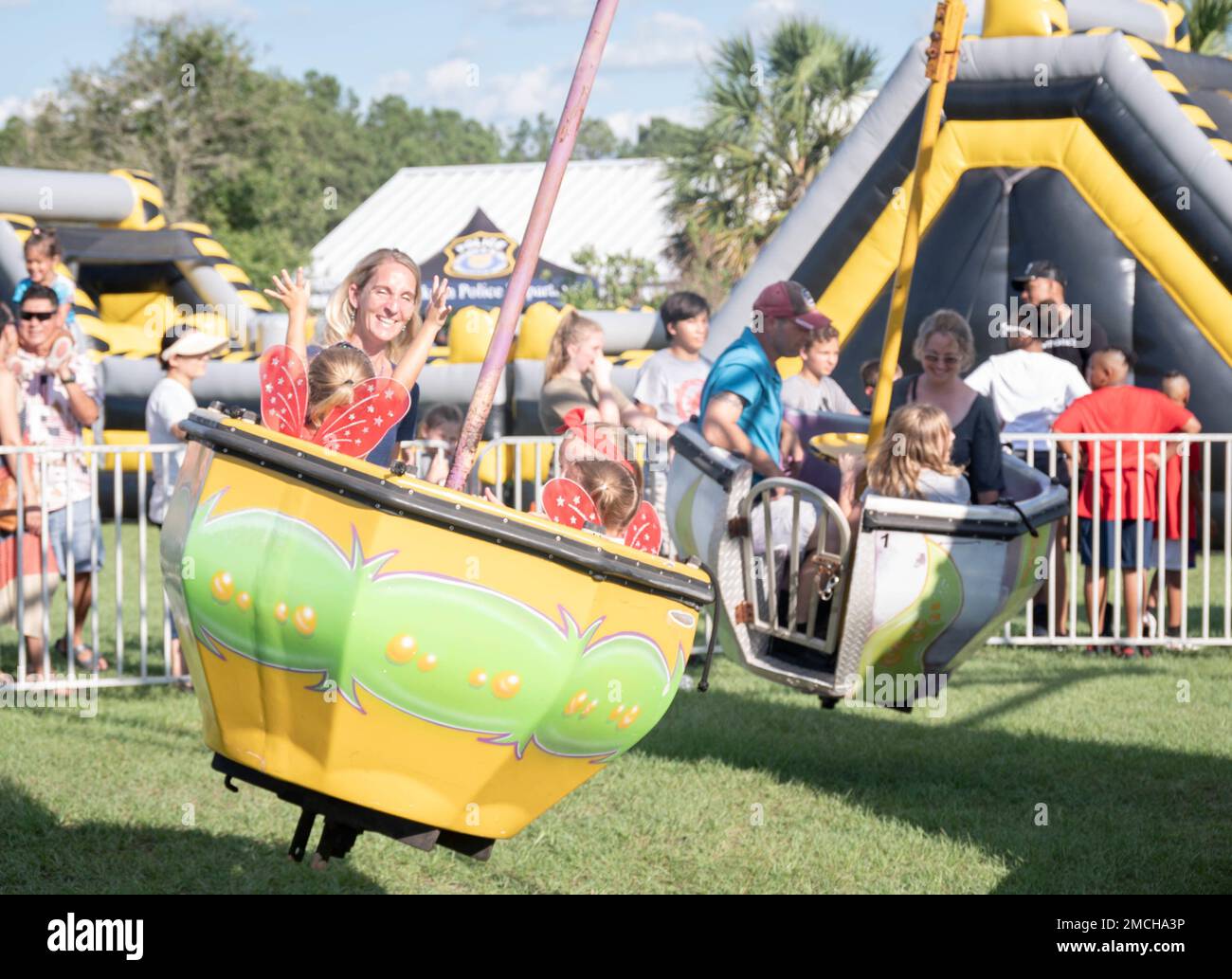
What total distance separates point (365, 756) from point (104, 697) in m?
4.44

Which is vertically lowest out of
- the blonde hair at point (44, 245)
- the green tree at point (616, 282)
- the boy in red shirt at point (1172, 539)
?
the boy in red shirt at point (1172, 539)

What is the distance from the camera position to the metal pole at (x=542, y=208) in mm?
2721

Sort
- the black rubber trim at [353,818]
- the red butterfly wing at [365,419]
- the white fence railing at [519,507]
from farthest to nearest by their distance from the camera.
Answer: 1. the white fence railing at [519,507]
2. the red butterfly wing at [365,419]
3. the black rubber trim at [353,818]

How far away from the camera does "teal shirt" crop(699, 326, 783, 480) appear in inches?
197

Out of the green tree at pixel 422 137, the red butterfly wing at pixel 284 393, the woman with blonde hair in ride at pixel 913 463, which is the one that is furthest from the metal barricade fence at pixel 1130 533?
the green tree at pixel 422 137

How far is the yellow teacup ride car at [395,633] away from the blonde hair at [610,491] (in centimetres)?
60

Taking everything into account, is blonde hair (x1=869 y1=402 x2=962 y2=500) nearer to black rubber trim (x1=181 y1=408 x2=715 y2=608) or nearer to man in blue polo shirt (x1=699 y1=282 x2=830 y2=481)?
man in blue polo shirt (x1=699 y1=282 x2=830 y2=481)

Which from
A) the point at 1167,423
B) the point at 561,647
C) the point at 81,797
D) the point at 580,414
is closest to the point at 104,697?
the point at 81,797

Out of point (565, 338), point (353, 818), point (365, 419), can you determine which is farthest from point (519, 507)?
point (353, 818)

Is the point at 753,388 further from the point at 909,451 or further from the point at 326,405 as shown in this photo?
the point at 326,405

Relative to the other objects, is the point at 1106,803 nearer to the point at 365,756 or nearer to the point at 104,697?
the point at 365,756

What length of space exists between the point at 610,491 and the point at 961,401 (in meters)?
2.42

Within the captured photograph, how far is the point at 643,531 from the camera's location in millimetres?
3371

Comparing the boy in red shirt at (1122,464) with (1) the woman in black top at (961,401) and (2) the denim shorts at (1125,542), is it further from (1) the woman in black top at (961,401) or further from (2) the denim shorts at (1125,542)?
(1) the woman in black top at (961,401)
